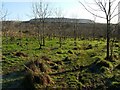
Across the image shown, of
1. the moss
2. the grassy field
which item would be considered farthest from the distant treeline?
the moss

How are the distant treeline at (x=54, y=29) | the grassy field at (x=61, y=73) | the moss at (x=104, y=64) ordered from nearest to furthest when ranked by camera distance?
the grassy field at (x=61, y=73), the moss at (x=104, y=64), the distant treeline at (x=54, y=29)

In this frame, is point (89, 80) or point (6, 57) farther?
point (6, 57)

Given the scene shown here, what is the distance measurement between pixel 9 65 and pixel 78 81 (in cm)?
490

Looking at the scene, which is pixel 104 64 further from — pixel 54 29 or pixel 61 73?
pixel 54 29

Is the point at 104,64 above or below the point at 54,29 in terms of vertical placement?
below

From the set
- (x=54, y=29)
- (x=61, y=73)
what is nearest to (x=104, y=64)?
(x=61, y=73)

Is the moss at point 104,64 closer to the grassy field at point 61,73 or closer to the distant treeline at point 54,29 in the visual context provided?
the grassy field at point 61,73

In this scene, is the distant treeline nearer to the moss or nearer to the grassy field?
the grassy field

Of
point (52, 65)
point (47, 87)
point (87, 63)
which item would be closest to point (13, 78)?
point (47, 87)

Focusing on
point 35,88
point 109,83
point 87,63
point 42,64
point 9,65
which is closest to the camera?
point 35,88

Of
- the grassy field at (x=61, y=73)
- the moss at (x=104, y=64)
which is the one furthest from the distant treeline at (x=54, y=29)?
the moss at (x=104, y=64)

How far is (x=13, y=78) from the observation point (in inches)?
568

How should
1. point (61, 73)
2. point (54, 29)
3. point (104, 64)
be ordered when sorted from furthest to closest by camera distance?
point (54, 29)
point (104, 64)
point (61, 73)

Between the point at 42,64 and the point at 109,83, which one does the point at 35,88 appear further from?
the point at 109,83
